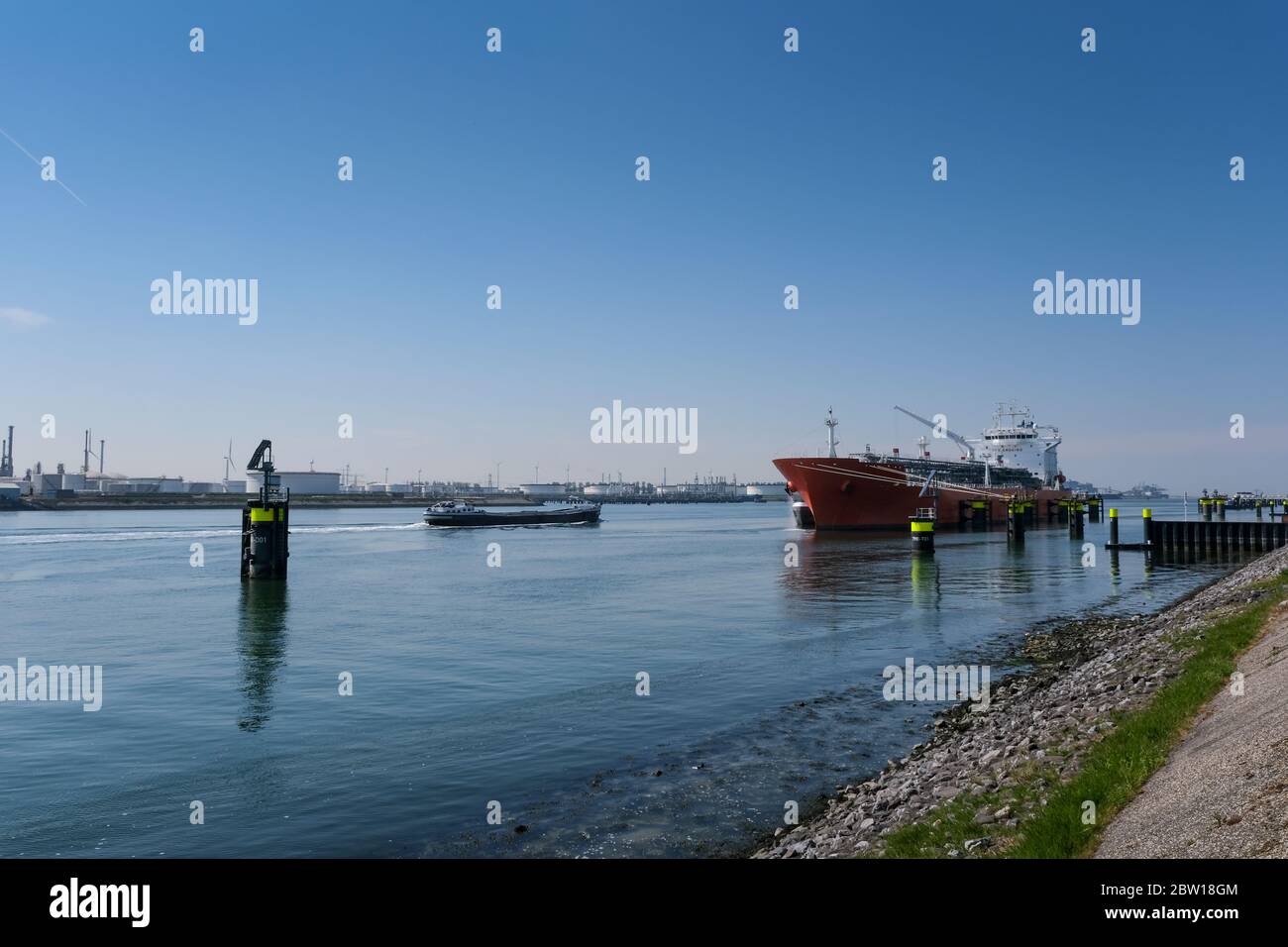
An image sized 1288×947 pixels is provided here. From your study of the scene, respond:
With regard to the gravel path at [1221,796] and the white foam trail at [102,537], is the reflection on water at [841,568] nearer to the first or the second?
the gravel path at [1221,796]

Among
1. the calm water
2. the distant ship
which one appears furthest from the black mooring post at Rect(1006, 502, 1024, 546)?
the distant ship

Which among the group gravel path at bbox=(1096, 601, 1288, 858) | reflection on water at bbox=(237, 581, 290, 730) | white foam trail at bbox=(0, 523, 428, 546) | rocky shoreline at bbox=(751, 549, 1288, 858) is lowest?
reflection on water at bbox=(237, 581, 290, 730)

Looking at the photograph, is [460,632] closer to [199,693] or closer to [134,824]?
[199,693]

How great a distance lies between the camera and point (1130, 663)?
15.2 meters

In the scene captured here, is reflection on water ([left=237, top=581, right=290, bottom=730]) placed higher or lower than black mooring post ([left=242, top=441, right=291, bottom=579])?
lower

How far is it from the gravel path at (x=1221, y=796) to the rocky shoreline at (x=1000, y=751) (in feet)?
4.00

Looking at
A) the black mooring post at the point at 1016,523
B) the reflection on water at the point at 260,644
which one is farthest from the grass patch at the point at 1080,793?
the black mooring post at the point at 1016,523

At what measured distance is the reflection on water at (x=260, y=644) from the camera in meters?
18.3

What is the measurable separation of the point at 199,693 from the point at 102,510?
18445cm

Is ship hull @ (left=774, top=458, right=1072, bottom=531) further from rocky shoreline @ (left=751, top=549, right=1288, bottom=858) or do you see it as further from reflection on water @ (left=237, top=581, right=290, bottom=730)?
rocky shoreline @ (left=751, top=549, right=1288, bottom=858)

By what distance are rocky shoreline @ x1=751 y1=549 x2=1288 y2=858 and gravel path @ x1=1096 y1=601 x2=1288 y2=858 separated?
4.00ft

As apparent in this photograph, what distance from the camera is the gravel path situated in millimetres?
5773

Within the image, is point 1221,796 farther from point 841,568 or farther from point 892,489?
point 892,489
